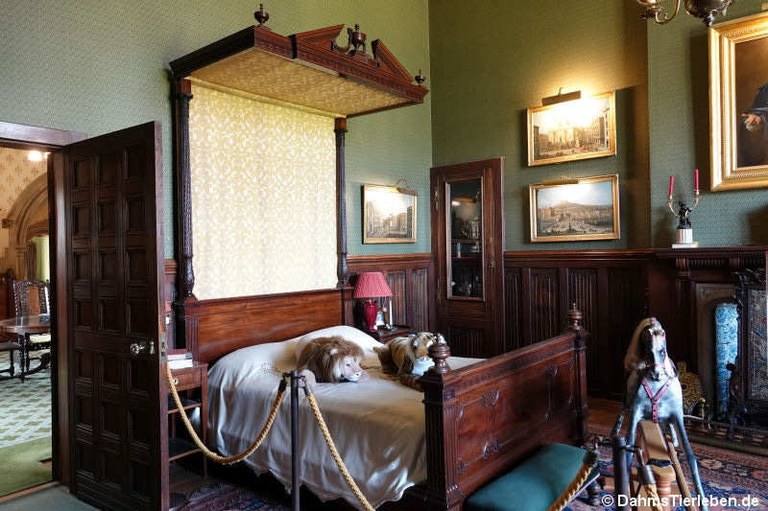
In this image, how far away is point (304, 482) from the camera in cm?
331

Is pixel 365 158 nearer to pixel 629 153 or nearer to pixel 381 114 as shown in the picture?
pixel 381 114

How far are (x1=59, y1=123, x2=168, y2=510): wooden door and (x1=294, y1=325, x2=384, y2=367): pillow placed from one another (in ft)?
4.22

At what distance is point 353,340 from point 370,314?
2.71 ft

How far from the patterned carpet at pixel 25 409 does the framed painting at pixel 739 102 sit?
6.47 metres

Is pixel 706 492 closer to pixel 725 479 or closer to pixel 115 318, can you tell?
pixel 725 479

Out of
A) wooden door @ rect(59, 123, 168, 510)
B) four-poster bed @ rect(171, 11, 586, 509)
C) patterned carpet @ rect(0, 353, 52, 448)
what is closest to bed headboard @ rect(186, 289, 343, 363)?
four-poster bed @ rect(171, 11, 586, 509)

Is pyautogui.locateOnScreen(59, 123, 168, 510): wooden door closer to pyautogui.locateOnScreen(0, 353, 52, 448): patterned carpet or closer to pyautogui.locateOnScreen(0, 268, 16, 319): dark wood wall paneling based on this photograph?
pyautogui.locateOnScreen(0, 353, 52, 448): patterned carpet

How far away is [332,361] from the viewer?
3865 mm

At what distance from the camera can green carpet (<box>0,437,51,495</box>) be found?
3.96m

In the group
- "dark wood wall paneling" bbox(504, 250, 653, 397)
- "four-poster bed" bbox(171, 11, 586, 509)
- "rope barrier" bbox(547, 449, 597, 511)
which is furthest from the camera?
"dark wood wall paneling" bbox(504, 250, 653, 397)

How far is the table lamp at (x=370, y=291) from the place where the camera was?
5.53 metres

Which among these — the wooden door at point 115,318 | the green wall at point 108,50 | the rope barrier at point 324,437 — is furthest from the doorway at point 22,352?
the rope barrier at point 324,437

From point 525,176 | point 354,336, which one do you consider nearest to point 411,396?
point 354,336

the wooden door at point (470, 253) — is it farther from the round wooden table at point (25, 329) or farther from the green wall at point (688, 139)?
the round wooden table at point (25, 329)
